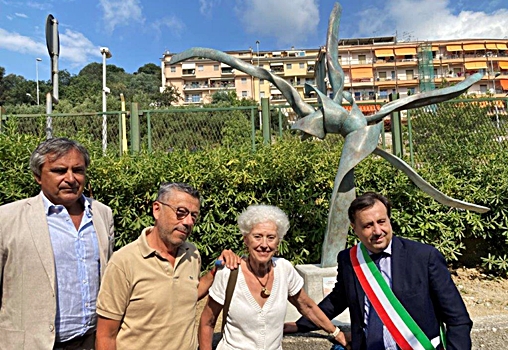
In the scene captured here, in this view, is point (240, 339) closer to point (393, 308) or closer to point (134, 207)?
point (393, 308)

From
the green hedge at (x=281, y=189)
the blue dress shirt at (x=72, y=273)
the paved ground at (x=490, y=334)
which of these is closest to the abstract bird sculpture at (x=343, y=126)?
the paved ground at (x=490, y=334)

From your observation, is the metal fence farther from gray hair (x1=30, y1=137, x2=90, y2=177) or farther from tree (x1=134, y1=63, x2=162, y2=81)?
tree (x1=134, y1=63, x2=162, y2=81)

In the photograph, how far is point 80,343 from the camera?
1.89 m

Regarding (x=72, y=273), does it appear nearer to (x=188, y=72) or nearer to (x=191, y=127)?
(x=191, y=127)

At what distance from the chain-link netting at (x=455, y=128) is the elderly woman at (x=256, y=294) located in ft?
15.7

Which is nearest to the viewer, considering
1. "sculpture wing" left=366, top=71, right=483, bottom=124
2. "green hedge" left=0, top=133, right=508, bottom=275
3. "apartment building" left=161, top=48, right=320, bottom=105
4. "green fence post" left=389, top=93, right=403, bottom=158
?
"sculpture wing" left=366, top=71, right=483, bottom=124

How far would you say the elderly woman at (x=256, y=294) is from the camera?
196 cm

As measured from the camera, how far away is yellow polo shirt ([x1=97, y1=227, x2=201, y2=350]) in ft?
5.69

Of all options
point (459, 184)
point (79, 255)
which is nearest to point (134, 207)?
point (79, 255)

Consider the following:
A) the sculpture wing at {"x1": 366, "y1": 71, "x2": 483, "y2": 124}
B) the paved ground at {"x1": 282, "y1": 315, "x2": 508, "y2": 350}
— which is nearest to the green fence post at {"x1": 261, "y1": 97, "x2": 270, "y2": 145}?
the sculpture wing at {"x1": 366, "y1": 71, "x2": 483, "y2": 124}

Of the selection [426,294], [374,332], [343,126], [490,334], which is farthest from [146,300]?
[490,334]

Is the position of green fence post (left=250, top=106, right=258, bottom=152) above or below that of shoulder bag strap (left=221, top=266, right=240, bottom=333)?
above

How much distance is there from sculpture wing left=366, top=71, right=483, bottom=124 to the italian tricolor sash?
230cm

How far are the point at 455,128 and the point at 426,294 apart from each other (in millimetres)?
5486
